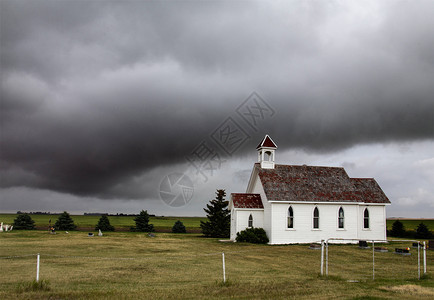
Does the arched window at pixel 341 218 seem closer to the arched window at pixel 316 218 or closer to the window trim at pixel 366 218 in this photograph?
the arched window at pixel 316 218

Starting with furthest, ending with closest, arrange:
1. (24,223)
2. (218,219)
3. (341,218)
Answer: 1. (24,223)
2. (218,219)
3. (341,218)

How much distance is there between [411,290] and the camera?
15.3 meters

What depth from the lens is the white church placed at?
39.8 metres

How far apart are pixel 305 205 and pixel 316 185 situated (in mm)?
3236

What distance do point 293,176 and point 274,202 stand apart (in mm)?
5143

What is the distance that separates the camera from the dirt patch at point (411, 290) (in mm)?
14695

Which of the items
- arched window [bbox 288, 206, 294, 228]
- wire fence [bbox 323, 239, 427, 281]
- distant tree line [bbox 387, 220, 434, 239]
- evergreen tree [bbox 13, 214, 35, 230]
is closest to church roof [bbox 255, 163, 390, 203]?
arched window [bbox 288, 206, 294, 228]

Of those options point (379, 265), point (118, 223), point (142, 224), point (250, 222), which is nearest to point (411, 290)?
point (379, 265)

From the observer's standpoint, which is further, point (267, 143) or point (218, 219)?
point (218, 219)

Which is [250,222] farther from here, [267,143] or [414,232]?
[414,232]

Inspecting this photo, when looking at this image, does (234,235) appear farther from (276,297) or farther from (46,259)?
(276,297)

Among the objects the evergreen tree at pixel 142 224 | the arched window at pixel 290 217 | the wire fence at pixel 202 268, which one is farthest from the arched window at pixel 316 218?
the evergreen tree at pixel 142 224

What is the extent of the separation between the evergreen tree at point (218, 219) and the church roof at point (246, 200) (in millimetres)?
14262

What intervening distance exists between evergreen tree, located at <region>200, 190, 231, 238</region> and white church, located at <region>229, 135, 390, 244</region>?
12.8 m
